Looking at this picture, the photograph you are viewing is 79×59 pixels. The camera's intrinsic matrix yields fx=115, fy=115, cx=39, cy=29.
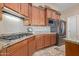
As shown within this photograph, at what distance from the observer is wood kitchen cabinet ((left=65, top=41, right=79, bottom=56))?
5.54ft

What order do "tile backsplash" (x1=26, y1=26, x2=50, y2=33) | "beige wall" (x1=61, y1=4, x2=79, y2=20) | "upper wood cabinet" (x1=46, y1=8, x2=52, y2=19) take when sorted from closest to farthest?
"beige wall" (x1=61, y1=4, x2=79, y2=20) < "upper wood cabinet" (x1=46, y1=8, x2=52, y2=19) < "tile backsplash" (x1=26, y1=26, x2=50, y2=33)

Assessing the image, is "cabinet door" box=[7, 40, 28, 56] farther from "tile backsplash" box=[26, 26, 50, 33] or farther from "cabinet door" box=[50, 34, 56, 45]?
"cabinet door" box=[50, 34, 56, 45]

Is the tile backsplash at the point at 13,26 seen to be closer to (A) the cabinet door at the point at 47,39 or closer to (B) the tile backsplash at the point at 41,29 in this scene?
(B) the tile backsplash at the point at 41,29

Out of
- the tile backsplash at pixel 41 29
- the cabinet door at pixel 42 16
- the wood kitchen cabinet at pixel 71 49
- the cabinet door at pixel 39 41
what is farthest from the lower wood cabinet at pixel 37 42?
the wood kitchen cabinet at pixel 71 49

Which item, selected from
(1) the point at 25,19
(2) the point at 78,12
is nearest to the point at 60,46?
(2) the point at 78,12

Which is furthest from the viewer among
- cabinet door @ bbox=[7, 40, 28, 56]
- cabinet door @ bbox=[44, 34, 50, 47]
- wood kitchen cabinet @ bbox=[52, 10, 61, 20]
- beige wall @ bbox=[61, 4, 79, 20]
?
cabinet door @ bbox=[44, 34, 50, 47]

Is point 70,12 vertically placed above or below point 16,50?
above

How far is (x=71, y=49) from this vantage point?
1.77 metres

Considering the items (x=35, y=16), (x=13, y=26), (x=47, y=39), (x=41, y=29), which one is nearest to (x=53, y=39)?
(x=47, y=39)

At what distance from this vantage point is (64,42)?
1.96 m

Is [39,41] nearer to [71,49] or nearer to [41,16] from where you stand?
[41,16]

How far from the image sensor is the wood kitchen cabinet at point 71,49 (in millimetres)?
1688

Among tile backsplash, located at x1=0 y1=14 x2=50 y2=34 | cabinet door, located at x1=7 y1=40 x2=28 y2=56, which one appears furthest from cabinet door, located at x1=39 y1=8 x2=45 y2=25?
cabinet door, located at x1=7 y1=40 x2=28 y2=56

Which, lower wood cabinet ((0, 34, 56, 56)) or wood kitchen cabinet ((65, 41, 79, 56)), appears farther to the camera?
lower wood cabinet ((0, 34, 56, 56))
